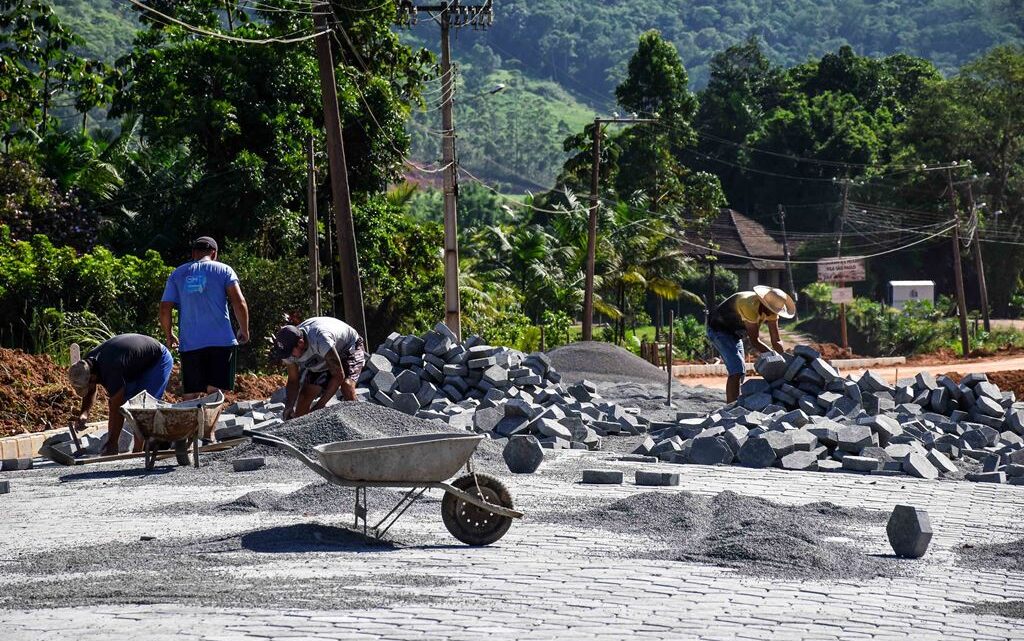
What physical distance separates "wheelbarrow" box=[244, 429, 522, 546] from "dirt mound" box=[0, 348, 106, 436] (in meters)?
7.65

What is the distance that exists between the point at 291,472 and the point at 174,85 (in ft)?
61.2

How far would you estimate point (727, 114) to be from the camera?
66000mm

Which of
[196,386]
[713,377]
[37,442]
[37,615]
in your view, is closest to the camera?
[37,615]

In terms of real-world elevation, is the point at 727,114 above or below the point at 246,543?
above

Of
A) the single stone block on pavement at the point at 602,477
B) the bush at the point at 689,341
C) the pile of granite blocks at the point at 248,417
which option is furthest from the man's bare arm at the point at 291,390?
the bush at the point at 689,341

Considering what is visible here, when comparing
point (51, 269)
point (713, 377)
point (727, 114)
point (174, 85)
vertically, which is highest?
point (727, 114)

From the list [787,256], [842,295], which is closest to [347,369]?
[842,295]

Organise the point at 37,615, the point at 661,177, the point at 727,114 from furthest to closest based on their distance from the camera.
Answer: the point at 727,114 < the point at 661,177 < the point at 37,615

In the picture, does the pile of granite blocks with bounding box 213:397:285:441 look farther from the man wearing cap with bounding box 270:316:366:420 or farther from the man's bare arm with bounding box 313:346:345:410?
the man's bare arm with bounding box 313:346:345:410

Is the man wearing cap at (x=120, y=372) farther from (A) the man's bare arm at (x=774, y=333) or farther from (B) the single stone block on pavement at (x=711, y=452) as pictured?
(A) the man's bare arm at (x=774, y=333)

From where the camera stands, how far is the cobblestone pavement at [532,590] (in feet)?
19.0

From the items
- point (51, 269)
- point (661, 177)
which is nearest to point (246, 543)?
point (51, 269)

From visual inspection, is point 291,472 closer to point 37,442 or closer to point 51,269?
point 37,442

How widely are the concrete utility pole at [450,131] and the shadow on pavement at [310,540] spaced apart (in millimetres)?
15225
